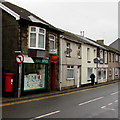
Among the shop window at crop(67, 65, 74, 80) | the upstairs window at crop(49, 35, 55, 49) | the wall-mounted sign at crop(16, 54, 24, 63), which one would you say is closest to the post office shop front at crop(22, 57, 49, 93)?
the wall-mounted sign at crop(16, 54, 24, 63)

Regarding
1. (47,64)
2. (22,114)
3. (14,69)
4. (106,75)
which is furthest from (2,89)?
(106,75)

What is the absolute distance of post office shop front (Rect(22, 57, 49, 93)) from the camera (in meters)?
14.5

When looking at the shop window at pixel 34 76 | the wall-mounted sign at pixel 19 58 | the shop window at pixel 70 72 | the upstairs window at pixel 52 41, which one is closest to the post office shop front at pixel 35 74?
the shop window at pixel 34 76

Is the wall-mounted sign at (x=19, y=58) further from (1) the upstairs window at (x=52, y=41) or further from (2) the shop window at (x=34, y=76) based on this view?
(1) the upstairs window at (x=52, y=41)

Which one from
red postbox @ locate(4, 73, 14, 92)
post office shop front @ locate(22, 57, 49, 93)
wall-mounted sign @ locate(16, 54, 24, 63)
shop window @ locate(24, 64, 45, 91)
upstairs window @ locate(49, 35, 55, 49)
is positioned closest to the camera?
wall-mounted sign @ locate(16, 54, 24, 63)

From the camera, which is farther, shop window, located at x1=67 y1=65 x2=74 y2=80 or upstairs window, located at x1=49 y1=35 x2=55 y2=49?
shop window, located at x1=67 y1=65 x2=74 y2=80

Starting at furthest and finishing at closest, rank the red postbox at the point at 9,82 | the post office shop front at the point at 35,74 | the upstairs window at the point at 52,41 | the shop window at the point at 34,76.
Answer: the upstairs window at the point at 52,41 → the shop window at the point at 34,76 → the post office shop front at the point at 35,74 → the red postbox at the point at 9,82

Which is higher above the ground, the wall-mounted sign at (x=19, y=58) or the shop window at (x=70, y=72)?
the wall-mounted sign at (x=19, y=58)

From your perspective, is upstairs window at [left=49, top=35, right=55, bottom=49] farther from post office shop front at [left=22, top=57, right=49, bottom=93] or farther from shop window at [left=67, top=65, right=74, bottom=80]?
shop window at [left=67, top=65, right=74, bottom=80]

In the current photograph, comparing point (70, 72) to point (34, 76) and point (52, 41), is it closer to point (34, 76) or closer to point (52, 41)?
point (52, 41)

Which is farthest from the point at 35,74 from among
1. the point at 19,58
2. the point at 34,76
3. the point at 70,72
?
the point at 70,72

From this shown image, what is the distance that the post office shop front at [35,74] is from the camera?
14484 mm

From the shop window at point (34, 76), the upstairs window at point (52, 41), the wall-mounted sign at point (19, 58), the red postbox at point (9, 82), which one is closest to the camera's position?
the wall-mounted sign at point (19, 58)

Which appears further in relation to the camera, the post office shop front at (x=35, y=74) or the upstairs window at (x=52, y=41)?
the upstairs window at (x=52, y=41)
